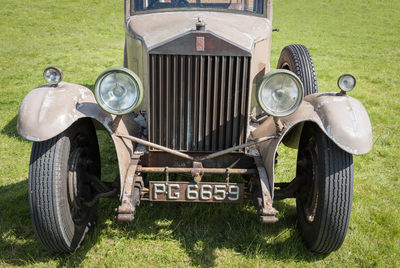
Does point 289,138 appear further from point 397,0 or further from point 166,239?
point 397,0

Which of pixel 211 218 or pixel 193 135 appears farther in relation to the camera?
pixel 211 218

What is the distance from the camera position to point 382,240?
3.07 meters

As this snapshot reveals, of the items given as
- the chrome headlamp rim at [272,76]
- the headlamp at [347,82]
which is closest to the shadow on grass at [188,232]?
the chrome headlamp rim at [272,76]

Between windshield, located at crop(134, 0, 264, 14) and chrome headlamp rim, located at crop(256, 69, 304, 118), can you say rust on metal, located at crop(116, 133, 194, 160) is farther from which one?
windshield, located at crop(134, 0, 264, 14)

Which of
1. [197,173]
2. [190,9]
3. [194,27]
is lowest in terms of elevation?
[197,173]

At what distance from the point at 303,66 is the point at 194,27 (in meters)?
1.68

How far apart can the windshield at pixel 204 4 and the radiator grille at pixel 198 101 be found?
1163 mm

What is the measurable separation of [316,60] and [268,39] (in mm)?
6803

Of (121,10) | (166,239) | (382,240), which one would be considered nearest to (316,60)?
(382,240)

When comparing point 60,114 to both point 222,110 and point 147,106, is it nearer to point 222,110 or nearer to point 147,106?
point 147,106

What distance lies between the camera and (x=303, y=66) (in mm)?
4094

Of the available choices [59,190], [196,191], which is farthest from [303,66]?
[59,190]

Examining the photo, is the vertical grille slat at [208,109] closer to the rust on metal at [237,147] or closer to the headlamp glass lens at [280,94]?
the rust on metal at [237,147]

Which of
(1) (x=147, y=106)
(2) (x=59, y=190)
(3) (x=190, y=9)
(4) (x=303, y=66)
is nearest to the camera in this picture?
(2) (x=59, y=190)
